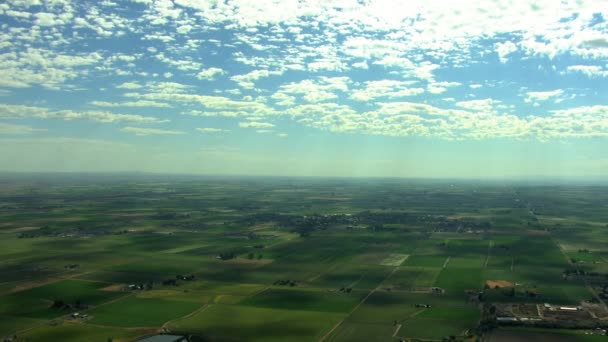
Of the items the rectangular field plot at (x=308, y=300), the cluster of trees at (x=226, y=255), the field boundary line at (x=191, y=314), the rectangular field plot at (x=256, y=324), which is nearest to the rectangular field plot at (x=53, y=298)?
the field boundary line at (x=191, y=314)

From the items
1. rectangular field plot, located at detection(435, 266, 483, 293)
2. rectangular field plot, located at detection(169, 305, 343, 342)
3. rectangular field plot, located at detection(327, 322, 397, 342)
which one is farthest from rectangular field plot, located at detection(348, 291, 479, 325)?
rectangular field plot, located at detection(435, 266, 483, 293)

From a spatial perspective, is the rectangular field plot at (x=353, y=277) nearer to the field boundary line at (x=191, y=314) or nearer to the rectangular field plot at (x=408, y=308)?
the rectangular field plot at (x=408, y=308)

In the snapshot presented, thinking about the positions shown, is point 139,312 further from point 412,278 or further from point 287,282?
point 412,278

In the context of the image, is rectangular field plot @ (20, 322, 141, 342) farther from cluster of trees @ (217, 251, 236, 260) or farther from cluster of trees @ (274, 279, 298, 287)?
cluster of trees @ (217, 251, 236, 260)

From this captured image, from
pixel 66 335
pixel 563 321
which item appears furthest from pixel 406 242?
pixel 66 335

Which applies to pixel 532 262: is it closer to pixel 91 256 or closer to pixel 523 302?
pixel 523 302
